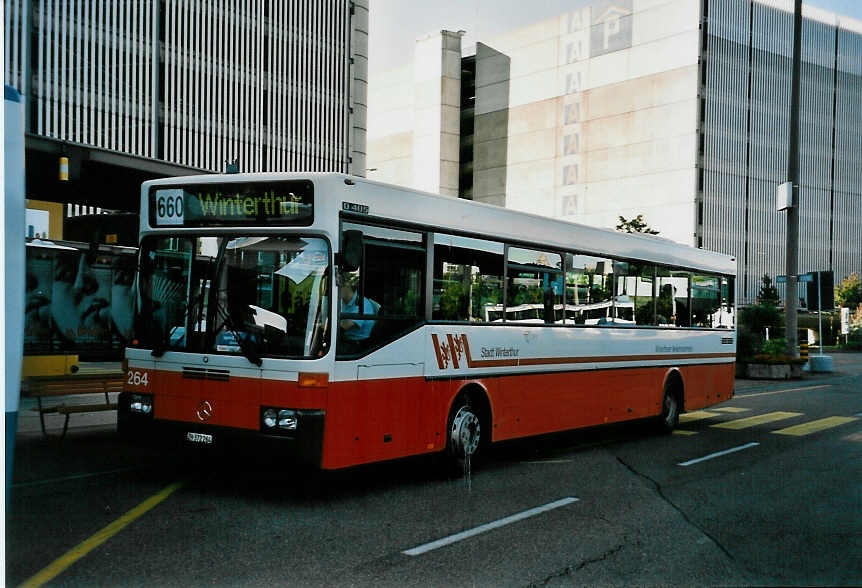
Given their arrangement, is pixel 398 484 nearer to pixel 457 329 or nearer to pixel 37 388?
pixel 457 329

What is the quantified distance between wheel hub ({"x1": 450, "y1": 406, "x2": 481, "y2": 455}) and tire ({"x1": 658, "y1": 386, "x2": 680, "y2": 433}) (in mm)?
5338

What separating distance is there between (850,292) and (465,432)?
8145cm

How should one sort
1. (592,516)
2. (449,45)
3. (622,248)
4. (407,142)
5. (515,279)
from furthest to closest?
(407,142)
(449,45)
(622,248)
(515,279)
(592,516)

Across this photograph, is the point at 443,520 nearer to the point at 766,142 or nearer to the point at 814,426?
the point at 814,426

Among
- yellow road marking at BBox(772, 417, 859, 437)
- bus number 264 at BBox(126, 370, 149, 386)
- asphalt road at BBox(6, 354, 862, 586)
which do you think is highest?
bus number 264 at BBox(126, 370, 149, 386)

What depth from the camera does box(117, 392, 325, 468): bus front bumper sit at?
24.8 feet

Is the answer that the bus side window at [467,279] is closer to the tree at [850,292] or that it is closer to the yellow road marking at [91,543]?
the yellow road marking at [91,543]

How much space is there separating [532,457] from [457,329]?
2.69 metres

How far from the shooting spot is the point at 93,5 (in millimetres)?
48281

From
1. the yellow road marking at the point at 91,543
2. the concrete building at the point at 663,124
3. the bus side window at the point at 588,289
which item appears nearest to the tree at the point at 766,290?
the concrete building at the point at 663,124

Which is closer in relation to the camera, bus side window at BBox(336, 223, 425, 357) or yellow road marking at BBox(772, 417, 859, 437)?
bus side window at BBox(336, 223, 425, 357)

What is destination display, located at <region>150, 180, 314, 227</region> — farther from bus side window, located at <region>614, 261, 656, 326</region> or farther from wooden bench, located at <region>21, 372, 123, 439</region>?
bus side window, located at <region>614, 261, 656, 326</region>

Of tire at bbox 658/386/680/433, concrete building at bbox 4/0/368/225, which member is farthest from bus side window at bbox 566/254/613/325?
concrete building at bbox 4/0/368/225

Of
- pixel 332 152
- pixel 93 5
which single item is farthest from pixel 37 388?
pixel 332 152
